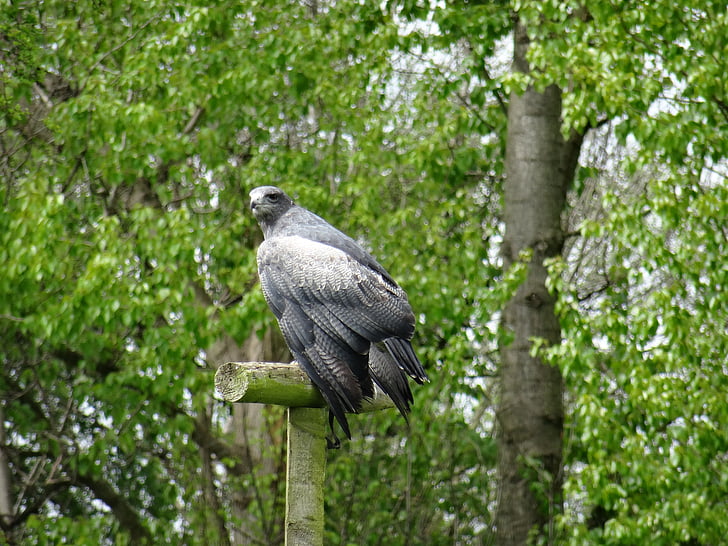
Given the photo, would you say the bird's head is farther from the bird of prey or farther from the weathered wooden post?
the weathered wooden post

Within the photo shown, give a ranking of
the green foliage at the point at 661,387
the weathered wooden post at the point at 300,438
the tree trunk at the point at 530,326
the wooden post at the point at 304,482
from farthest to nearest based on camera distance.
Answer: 1. the tree trunk at the point at 530,326
2. the green foliage at the point at 661,387
3. the wooden post at the point at 304,482
4. the weathered wooden post at the point at 300,438

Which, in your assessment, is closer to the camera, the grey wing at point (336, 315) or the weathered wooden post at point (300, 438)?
the weathered wooden post at point (300, 438)

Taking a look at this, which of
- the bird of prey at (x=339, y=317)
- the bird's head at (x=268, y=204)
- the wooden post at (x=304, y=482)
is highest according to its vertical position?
the bird's head at (x=268, y=204)

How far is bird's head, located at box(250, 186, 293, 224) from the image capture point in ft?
14.8

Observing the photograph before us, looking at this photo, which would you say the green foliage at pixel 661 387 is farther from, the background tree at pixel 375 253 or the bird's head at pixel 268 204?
the bird's head at pixel 268 204

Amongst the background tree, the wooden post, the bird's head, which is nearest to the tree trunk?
the background tree

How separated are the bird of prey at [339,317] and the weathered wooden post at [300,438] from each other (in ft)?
0.22

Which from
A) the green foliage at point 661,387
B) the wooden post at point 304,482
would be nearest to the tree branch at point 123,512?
the green foliage at point 661,387

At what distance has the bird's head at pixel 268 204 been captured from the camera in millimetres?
4504

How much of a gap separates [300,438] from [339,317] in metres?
0.46

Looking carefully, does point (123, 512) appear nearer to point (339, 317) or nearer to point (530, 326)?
point (530, 326)

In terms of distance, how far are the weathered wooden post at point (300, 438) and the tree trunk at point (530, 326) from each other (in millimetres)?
4059

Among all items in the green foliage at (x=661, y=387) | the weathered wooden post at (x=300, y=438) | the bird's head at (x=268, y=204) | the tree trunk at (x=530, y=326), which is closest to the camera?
the weathered wooden post at (x=300, y=438)

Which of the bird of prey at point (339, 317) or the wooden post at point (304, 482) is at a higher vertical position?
the bird of prey at point (339, 317)
